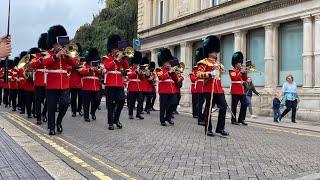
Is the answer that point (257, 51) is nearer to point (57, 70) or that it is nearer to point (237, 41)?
point (237, 41)

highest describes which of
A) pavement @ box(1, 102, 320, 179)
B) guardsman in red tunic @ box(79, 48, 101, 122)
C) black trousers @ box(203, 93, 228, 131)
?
guardsman in red tunic @ box(79, 48, 101, 122)

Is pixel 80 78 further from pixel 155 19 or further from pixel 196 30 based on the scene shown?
pixel 155 19

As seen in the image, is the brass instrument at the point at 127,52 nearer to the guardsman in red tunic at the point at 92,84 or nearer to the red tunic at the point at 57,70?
the red tunic at the point at 57,70

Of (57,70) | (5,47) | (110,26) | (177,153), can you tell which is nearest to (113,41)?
(57,70)

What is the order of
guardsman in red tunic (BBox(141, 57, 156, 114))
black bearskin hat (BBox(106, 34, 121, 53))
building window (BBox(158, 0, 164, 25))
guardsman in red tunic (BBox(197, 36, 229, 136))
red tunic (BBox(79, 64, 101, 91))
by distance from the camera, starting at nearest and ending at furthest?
guardsman in red tunic (BBox(197, 36, 229, 136)) < black bearskin hat (BBox(106, 34, 121, 53)) < red tunic (BBox(79, 64, 101, 91)) < guardsman in red tunic (BBox(141, 57, 156, 114)) < building window (BBox(158, 0, 164, 25))

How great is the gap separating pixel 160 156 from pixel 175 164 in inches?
27.5

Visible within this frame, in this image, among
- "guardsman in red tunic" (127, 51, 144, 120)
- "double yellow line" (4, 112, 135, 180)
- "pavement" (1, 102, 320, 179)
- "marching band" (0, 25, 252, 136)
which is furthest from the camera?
"guardsman in red tunic" (127, 51, 144, 120)

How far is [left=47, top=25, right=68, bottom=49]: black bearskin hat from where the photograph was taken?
1121 centimetres

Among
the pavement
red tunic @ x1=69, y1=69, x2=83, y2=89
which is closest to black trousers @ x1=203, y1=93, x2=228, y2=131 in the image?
the pavement

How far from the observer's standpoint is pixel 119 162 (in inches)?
297

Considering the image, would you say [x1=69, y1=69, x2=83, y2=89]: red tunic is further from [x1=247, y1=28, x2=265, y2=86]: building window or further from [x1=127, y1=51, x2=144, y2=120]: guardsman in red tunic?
[x1=247, y1=28, x2=265, y2=86]: building window

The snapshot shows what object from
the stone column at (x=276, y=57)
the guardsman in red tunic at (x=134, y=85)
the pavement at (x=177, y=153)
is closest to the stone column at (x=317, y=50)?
the stone column at (x=276, y=57)

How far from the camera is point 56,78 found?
1088 centimetres

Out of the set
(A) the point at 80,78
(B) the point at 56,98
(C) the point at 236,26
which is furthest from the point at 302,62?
(B) the point at 56,98
